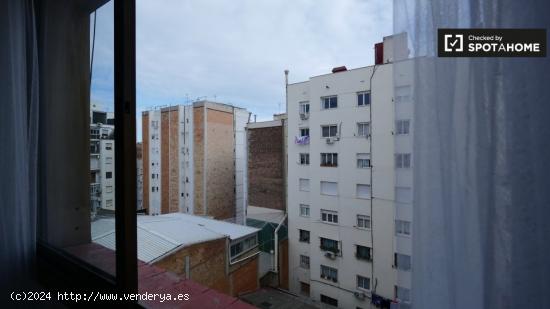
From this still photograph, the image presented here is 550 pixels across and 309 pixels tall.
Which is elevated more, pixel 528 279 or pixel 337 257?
pixel 528 279

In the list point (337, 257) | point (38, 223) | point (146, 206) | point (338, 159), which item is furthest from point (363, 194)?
point (146, 206)

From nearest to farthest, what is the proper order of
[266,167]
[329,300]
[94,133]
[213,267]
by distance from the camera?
[94,133]
[213,267]
[329,300]
[266,167]

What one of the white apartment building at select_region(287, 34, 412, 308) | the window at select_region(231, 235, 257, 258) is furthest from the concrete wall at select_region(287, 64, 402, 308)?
the window at select_region(231, 235, 257, 258)

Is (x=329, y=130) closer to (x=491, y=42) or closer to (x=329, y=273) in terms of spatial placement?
(x=329, y=273)

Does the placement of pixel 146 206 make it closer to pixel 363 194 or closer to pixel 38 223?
pixel 363 194

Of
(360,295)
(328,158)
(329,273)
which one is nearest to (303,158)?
(328,158)

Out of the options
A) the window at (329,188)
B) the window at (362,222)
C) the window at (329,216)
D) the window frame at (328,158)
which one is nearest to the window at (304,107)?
the window frame at (328,158)

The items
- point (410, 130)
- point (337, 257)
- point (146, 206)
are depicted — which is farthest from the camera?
point (146, 206)

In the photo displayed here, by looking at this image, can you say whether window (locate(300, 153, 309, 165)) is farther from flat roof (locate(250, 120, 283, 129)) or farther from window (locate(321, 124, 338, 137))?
flat roof (locate(250, 120, 283, 129))

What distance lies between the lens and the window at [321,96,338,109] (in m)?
7.04

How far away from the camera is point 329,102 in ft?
23.6

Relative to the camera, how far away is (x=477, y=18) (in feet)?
1.30

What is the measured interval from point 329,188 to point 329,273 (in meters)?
2.35

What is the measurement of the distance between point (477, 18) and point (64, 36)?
5.36 feet
